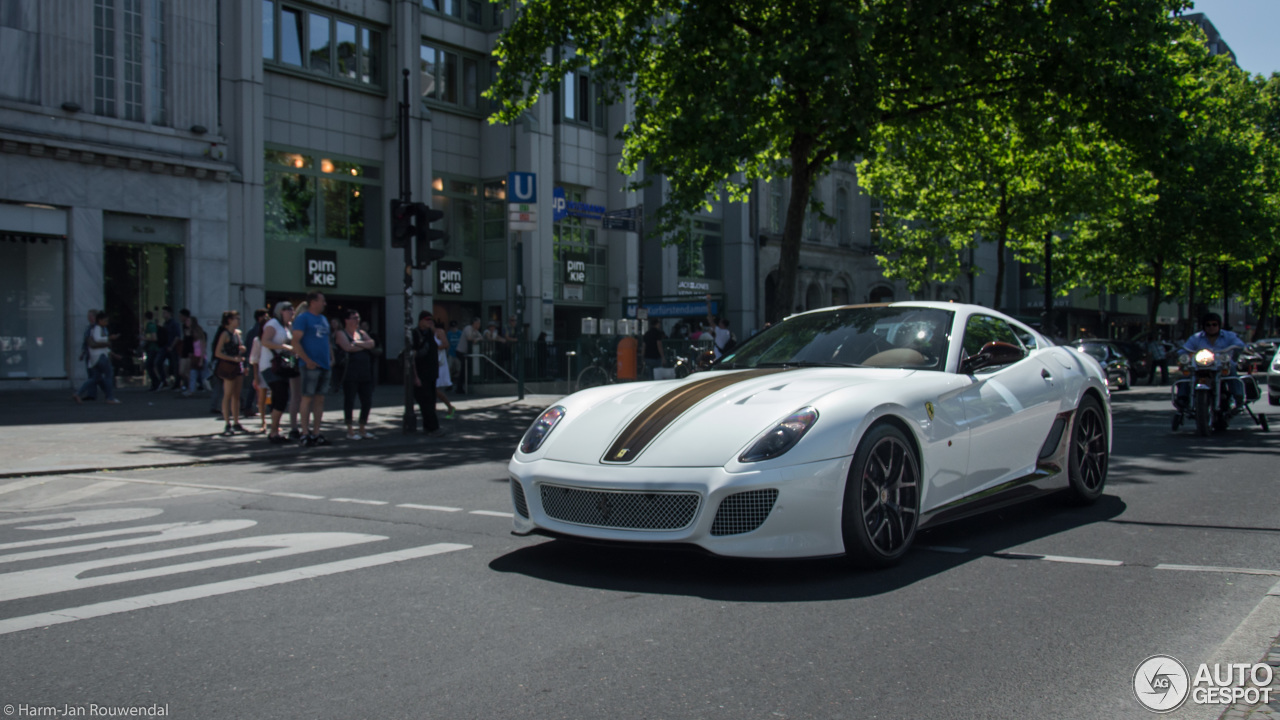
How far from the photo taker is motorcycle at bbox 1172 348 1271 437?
1330 centimetres

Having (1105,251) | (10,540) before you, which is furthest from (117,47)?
(1105,251)

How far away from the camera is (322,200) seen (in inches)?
1123

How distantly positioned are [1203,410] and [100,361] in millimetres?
17439

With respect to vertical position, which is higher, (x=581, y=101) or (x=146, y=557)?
(x=581, y=101)

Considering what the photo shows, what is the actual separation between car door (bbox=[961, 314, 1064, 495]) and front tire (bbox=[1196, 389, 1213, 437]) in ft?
24.6

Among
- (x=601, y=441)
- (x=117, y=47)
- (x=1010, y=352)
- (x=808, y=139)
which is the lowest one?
(x=601, y=441)

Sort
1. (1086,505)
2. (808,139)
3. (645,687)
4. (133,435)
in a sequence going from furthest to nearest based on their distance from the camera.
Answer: (808,139)
(133,435)
(1086,505)
(645,687)

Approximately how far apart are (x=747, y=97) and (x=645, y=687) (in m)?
14.1

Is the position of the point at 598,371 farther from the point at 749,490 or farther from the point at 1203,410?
the point at 749,490

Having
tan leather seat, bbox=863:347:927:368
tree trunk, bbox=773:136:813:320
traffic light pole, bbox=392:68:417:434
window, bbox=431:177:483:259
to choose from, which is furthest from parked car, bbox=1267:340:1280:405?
window, bbox=431:177:483:259

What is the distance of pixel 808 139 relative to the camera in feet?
60.9

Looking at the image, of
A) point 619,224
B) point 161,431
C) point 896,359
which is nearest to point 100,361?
point 161,431

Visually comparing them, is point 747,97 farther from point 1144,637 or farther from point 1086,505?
point 1144,637

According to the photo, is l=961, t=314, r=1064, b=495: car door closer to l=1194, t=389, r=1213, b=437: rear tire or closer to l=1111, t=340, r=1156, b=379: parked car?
l=1194, t=389, r=1213, b=437: rear tire
